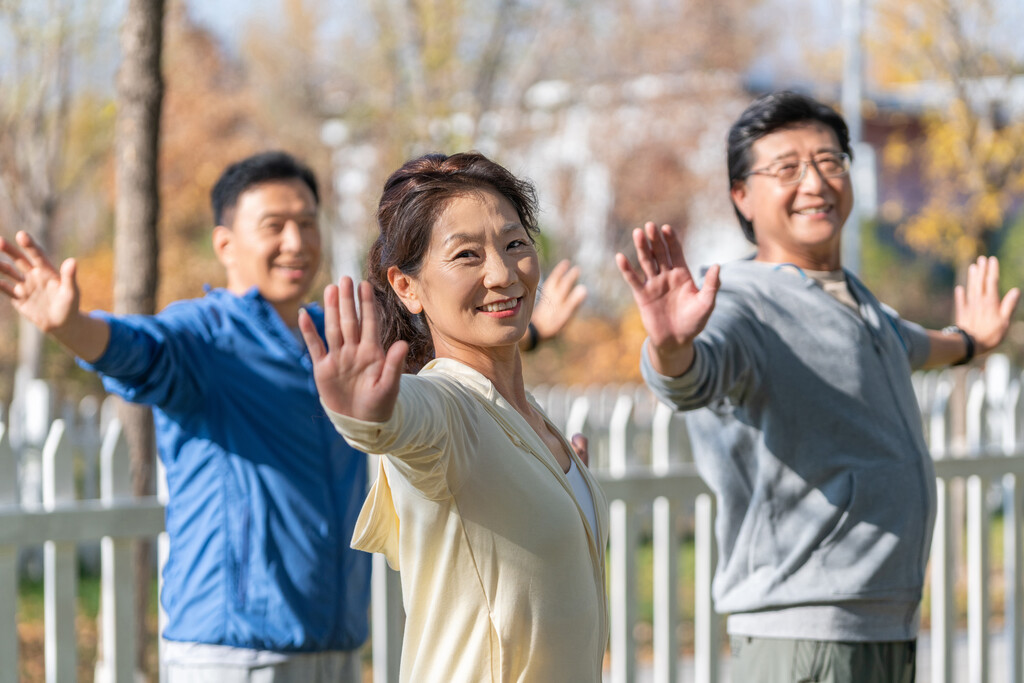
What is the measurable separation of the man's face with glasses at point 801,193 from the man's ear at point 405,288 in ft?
4.22

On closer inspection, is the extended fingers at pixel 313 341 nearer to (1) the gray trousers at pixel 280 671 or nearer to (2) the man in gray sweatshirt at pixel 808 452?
(2) the man in gray sweatshirt at pixel 808 452

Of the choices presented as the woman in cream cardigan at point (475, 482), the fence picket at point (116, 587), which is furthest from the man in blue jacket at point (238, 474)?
the woman in cream cardigan at point (475, 482)

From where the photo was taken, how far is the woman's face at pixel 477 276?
70.3 inches

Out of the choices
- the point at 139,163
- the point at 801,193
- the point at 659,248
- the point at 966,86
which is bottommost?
the point at 659,248

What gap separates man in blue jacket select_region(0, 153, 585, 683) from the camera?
2.65 m

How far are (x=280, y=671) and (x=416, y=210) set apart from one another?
4.68ft

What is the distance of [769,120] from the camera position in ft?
9.33

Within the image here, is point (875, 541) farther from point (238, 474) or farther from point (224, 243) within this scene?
point (224, 243)

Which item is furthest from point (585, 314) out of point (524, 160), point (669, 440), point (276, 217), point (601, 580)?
point (601, 580)

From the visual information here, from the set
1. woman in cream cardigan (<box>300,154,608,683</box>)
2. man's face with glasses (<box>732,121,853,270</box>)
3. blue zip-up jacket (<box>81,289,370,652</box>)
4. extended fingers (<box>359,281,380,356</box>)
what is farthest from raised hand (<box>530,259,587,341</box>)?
extended fingers (<box>359,281,380,356</box>)

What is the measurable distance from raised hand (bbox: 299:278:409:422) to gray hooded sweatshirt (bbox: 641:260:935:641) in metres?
1.24

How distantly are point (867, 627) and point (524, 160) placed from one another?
1270 cm

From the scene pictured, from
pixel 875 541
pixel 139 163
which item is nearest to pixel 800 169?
pixel 875 541

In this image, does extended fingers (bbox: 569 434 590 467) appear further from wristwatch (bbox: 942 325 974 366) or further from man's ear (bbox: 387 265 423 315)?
wristwatch (bbox: 942 325 974 366)
